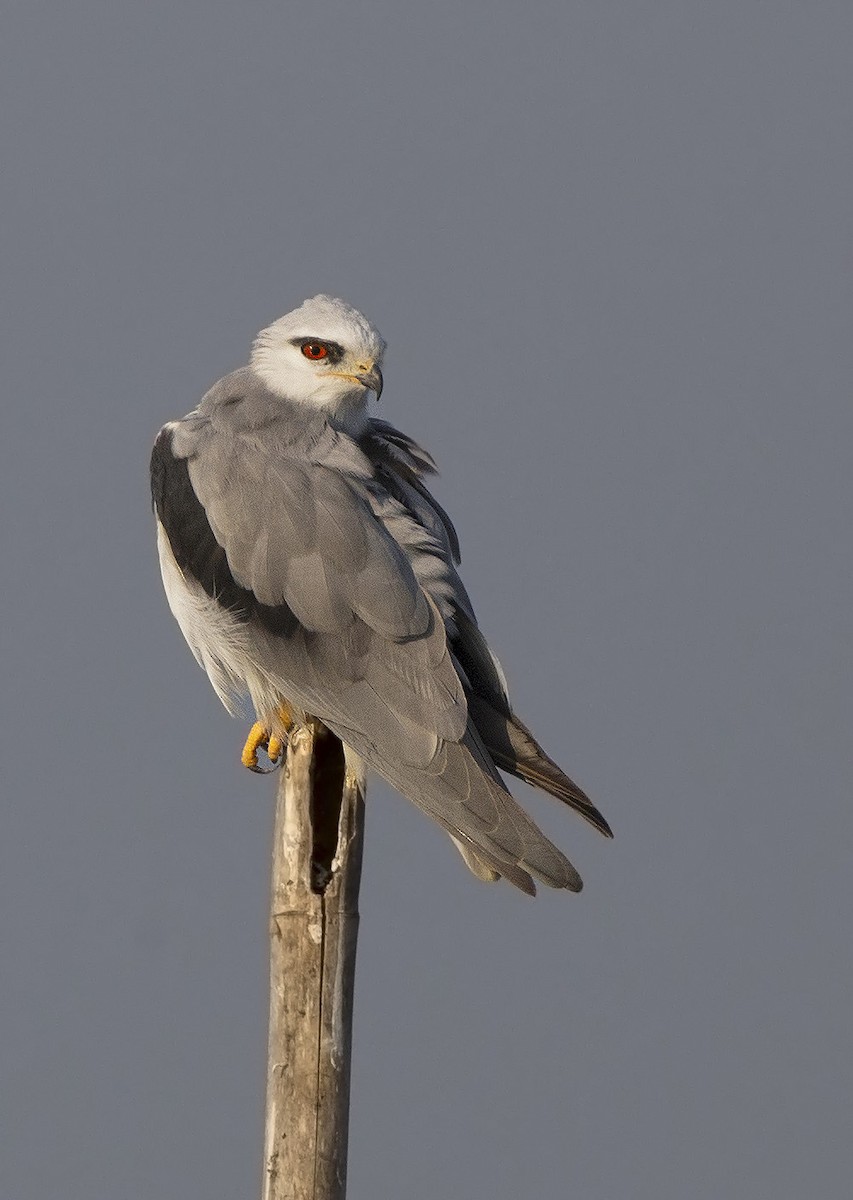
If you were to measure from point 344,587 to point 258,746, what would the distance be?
3.23ft

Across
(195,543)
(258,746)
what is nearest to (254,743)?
(258,746)

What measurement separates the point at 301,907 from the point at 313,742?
63 cm

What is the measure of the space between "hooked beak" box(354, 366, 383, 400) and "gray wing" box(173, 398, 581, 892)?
277 millimetres

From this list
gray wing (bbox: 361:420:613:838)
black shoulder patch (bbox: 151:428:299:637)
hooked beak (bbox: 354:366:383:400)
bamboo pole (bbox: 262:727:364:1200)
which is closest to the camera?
bamboo pole (bbox: 262:727:364:1200)

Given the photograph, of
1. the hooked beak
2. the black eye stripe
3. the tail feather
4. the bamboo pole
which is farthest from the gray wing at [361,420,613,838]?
the bamboo pole

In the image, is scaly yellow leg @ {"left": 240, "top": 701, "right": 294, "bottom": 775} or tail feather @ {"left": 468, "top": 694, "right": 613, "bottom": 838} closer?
tail feather @ {"left": 468, "top": 694, "right": 613, "bottom": 838}

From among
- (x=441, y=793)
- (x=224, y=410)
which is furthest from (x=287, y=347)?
(x=441, y=793)

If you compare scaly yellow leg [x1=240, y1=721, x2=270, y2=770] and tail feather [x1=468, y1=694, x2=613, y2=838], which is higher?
scaly yellow leg [x1=240, y1=721, x2=270, y2=770]

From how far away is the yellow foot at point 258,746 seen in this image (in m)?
5.70

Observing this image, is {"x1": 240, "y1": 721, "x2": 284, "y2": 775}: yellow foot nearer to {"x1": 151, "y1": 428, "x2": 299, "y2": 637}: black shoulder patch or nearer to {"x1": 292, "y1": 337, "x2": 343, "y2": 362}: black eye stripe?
{"x1": 151, "y1": 428, "x2": 299, "y2": 637}: black shoulder patch

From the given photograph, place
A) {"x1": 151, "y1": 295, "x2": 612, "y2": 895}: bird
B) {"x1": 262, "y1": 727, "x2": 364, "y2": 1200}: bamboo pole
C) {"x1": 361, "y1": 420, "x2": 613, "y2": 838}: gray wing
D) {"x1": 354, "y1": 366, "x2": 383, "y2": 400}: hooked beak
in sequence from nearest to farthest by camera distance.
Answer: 1. {"x1": 262, "y1": 727, "x2": 364, "y2": 1200}: bamboo pole
2. {"x1": 151, "y1": 295, "x2": 612, "y2": 895}: bird
3. {"x1": 361, "y1": 420, "x2": 613, "y2": 838}: gray wing
4. {"x1": 354, "y1": 366, "x2": 383, "y2": 400}: hooked beak

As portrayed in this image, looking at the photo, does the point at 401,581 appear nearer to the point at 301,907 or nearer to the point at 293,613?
the point at 293,613

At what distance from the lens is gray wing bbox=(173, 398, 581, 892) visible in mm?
4852

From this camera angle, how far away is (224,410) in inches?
213
